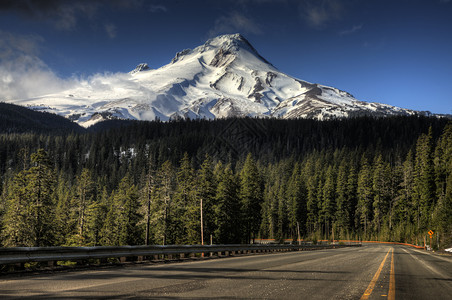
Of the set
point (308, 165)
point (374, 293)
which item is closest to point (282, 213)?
point (308, 165)

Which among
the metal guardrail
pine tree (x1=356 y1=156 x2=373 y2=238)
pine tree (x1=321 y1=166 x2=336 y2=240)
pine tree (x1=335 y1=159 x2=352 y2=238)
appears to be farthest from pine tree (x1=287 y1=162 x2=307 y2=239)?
the metal guardrail

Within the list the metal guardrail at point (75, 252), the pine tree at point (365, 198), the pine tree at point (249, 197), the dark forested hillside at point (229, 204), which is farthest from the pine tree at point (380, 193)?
the metal guardrail at point (75, 252)

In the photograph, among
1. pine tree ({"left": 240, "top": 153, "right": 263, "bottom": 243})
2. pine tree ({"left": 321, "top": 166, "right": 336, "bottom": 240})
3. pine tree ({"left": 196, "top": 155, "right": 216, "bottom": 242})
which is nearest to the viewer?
pine tree ({"left": 196, "top": 155, "right": 216, "bottom": 242})

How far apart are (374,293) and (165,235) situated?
123 feet

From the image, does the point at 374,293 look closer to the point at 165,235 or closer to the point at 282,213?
the point at 165,235

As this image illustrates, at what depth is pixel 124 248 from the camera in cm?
1562

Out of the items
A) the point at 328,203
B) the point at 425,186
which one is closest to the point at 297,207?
the point at 328,203

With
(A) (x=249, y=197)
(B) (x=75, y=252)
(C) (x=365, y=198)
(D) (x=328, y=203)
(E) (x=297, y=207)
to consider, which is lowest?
(E) (x=297, y=207)

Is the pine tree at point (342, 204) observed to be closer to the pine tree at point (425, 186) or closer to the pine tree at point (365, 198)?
the pine tree at point (365, 198)

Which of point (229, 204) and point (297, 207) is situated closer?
point (229, 204)

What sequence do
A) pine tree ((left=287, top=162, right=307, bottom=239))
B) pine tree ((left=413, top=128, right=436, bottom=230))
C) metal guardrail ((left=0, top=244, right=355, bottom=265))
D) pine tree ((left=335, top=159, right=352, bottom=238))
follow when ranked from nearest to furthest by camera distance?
metal guardrail ((left=0, top=244, right=355, bottom=265)) < pine tree ((left=413, top=128, right=436, bottom=230)) < pine tree ((left=335, top=159, right=352, bottom=238)) < pine tree ((left=287, top=162, right=307, bottom=239))

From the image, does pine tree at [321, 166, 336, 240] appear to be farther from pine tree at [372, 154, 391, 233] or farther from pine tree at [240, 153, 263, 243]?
pine tree at [240, 153, 263, 243]

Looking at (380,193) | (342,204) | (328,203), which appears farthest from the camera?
(328,203)

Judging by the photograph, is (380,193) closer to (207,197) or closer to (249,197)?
(249,197)
